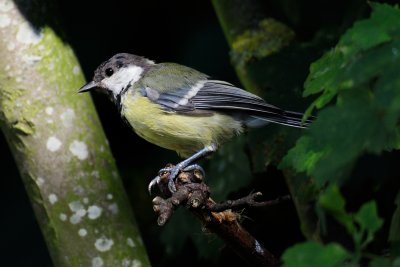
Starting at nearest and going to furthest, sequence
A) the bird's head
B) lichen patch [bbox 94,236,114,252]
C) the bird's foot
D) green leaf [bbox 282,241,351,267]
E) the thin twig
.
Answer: green leaf [bbox 282,241,351,267] → the thin twig → the bird's foot → lichen patch [bbox 94,236,114,252] → the bird's head

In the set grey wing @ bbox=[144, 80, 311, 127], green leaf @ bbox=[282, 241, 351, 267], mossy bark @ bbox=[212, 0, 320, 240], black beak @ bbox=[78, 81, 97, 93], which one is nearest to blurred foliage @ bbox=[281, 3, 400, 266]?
green leaf @ bbox=[282, 241, 351, 267]

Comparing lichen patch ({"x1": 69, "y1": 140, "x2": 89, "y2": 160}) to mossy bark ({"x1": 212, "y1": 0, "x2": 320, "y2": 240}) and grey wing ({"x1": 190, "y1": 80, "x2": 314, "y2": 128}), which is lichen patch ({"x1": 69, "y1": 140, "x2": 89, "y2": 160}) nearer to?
grey wing ({"x1": 190, "y1": 80, "x2": 314, "y2": 128})

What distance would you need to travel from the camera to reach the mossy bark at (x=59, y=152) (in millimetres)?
2104

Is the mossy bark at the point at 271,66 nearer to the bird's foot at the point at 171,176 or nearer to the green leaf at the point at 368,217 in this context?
the bird's foot at the point at 171,176

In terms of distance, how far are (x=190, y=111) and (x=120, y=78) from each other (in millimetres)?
404

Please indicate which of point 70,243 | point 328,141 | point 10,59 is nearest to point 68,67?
point 10,59

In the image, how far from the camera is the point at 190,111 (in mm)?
2320

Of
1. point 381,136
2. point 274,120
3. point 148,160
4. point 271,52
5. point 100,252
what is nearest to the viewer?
point 381,136

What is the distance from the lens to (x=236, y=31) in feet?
9.03

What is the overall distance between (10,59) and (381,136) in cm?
168

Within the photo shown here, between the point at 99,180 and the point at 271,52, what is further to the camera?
the point at 271,52

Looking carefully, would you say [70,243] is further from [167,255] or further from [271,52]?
[271,52]

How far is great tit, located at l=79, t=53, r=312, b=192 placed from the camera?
2.24 m

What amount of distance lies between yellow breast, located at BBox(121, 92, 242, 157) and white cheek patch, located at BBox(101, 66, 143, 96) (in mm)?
204
